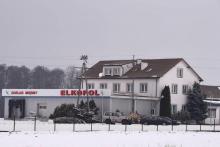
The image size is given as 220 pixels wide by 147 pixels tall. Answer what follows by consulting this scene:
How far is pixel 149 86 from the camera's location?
267ft

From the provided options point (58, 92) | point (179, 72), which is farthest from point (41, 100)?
point (179, 72)

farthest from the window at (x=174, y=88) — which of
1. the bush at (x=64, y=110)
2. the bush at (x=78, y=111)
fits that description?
the bush at (x=64, y=110)

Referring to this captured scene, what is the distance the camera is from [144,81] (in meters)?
82.2

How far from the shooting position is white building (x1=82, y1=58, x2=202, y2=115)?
78.2 m

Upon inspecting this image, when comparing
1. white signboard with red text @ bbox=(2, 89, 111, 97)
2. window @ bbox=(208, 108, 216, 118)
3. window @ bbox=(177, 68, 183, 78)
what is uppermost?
window @ bbox=(177, 68, 183, 78)

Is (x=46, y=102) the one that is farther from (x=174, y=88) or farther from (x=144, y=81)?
(x=174, y=88)

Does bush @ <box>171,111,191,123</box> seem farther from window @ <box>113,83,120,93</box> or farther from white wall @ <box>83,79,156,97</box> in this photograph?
window @ <box>113,83,120,93</box>

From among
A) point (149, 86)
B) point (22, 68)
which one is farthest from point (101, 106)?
point (22, 68)

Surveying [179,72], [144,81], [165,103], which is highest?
[179,72]

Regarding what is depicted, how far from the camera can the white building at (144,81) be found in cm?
7819

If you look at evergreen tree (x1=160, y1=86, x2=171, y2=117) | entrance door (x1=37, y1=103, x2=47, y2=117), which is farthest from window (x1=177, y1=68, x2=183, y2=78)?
entrance door (x1=37, y1=103, x2=47, y2=117)

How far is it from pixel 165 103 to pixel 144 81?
16.9ft

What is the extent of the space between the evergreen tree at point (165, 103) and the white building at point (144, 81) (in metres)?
0.88

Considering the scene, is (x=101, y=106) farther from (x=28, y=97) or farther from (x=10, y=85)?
(x=10, y=85)
